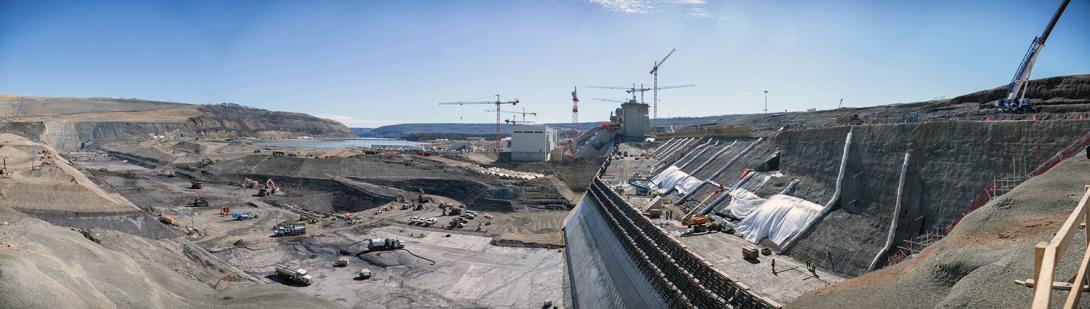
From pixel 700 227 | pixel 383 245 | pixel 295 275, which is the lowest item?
pixel 295 275

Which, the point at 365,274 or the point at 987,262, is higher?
the point at 987,262

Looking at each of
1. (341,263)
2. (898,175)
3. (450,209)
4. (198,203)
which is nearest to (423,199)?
(450,209)

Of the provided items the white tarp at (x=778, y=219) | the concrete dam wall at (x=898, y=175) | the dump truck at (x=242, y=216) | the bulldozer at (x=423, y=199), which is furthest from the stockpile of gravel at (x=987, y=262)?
the bulldozer at (x=423, y=199)

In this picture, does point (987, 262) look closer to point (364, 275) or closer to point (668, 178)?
point (364, 275)

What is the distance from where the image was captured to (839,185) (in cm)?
2989

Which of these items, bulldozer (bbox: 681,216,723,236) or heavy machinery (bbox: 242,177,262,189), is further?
heavy machinery (bbox: 242,177,262,189)

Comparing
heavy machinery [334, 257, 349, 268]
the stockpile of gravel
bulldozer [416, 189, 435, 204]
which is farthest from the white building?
the stockpile of gravel

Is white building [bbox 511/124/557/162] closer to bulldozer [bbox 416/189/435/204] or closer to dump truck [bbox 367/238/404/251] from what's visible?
bulldozer [bbox 416/189/435/204]

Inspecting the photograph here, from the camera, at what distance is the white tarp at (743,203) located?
34.8 m

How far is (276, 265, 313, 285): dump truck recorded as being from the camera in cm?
3644

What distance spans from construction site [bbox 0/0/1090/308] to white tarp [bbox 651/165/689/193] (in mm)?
345

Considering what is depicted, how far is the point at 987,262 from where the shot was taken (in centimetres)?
1272

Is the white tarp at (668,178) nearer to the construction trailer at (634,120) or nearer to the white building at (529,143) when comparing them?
the white building at (529,143)

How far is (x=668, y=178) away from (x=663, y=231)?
31562 mm
